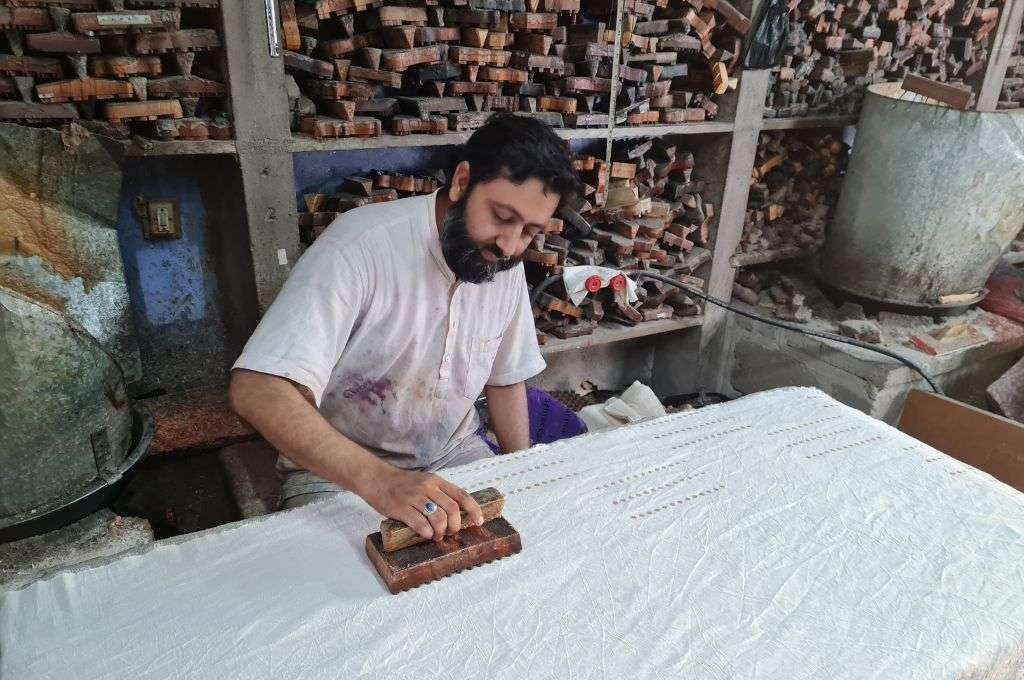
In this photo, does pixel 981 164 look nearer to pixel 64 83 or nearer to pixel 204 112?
pixel 204 112

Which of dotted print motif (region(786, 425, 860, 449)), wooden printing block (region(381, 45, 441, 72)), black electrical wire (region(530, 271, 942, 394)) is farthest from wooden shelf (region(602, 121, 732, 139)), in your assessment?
dotted print motif (region(786, 425, 860, 449))

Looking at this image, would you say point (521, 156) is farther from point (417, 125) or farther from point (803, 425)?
point (417, 125)

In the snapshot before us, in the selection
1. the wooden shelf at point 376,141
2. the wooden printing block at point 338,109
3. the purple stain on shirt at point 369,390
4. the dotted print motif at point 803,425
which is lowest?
the dotted print motif at point 803,425

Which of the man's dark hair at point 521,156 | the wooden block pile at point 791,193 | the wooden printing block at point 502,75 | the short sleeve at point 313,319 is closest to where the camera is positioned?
the short sleeve at point 313,319

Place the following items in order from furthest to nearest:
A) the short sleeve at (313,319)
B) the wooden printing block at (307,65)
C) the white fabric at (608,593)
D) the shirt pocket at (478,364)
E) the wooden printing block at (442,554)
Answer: the wooden printing block at (307,65) < the shirt pocket at (478,364) < the short sleeve at (313,319) < the wooden printing block at (442,554) < the white fabric at (608,593)

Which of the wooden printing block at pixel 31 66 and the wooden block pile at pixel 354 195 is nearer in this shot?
the wooden printing block at pixel 31 66

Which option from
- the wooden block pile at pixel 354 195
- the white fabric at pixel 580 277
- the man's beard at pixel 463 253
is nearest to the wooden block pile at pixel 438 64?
the wooden block pile at pixel 354 195

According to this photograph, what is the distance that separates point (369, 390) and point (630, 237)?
2.19m

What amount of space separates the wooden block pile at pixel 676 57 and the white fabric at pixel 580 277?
797mm

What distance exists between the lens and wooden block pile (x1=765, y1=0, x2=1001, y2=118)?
13.6 ft

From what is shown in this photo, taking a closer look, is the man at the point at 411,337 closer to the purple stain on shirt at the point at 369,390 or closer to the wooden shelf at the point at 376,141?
the purple stain on shirt at the point at 369,390

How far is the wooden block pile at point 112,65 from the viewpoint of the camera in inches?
82.9

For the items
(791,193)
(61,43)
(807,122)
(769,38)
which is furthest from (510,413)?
(791,193)

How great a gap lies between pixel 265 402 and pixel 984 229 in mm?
4043
